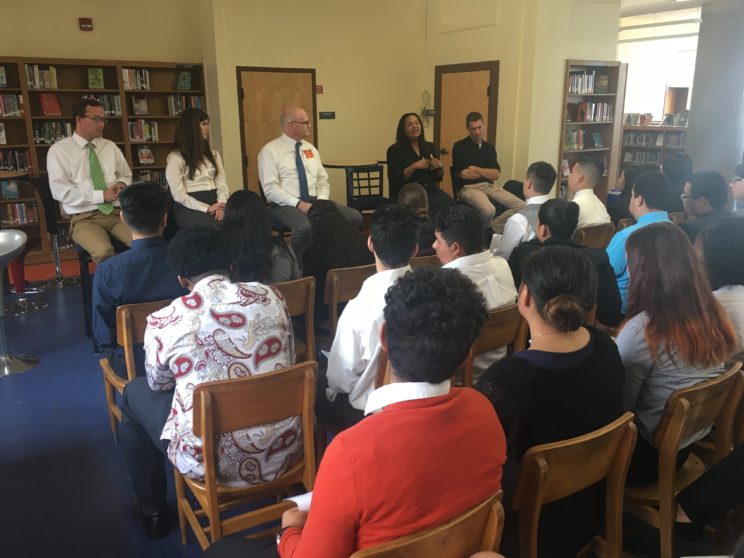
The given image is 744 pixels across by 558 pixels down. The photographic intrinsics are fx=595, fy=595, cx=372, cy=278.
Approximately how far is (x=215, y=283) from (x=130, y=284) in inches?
40.7

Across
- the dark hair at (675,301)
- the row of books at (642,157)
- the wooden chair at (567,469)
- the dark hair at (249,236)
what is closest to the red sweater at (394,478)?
the wooden chair at (567,469)

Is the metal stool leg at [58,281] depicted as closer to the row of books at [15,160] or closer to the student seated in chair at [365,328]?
the row of books at [15,160]

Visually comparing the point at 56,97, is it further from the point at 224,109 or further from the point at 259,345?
the point at 259,345

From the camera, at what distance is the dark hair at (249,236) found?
2773 millimetres

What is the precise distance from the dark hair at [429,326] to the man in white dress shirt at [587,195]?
299 cm

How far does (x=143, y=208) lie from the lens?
269 cm

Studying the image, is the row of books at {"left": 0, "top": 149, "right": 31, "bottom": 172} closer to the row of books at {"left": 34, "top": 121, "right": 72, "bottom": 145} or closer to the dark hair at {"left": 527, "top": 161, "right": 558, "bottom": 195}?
the row of books at {"left": 34, "top": 121, "right": 72, "bottom": 145}

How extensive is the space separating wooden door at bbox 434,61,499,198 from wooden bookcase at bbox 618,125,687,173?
12.4 feet

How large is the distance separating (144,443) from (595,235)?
2969 mm

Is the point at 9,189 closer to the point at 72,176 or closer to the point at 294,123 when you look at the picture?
the point at 72,176

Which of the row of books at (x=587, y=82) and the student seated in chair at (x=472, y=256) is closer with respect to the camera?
the student seated in chair at (x=472, y=256)

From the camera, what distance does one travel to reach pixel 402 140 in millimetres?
6137

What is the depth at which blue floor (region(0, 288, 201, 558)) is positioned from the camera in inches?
86.4

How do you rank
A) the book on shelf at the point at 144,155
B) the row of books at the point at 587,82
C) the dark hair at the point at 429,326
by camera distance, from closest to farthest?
the dark hair at the point at 429,326 < the book on shelf at the point at 144,155 < the row of books at the point at 587,82
